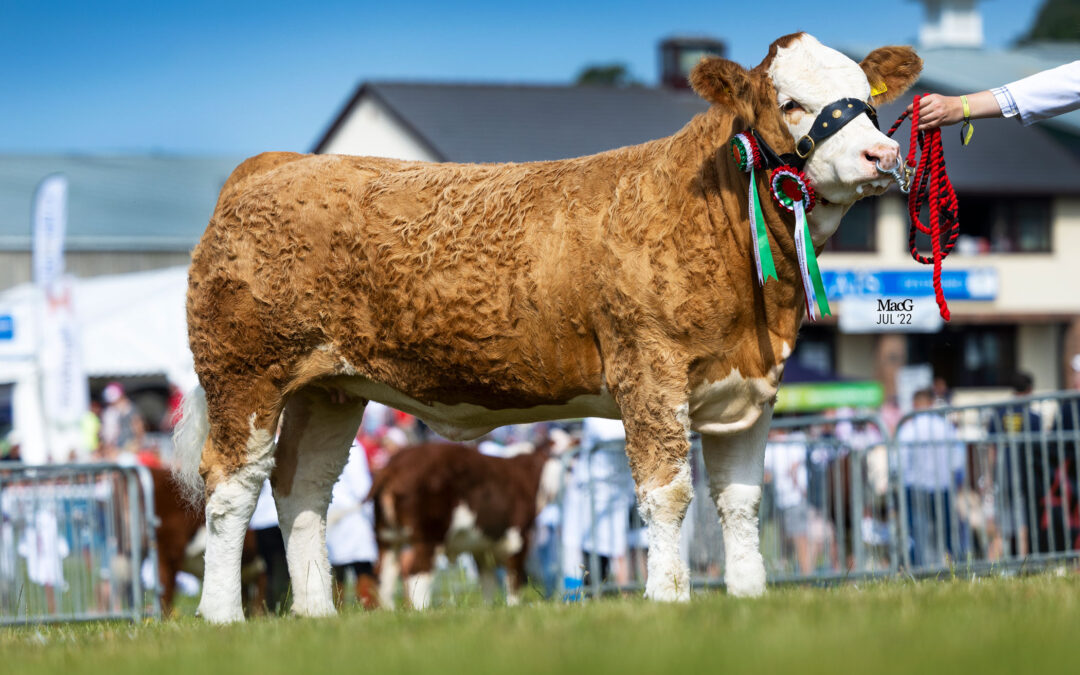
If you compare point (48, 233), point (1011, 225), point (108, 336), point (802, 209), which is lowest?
point (802, 209)

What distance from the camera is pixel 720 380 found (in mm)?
5219

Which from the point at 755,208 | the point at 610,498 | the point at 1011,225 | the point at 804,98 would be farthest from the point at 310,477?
the point at 1011,225

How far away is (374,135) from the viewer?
122ft

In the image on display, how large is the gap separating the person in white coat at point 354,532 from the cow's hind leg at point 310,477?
180 inches

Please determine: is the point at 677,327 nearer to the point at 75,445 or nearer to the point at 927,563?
the point at 927,563

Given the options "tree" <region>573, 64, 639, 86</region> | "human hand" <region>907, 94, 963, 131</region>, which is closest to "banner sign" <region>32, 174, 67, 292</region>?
"human hand" <region>907, 94, 963, 131</region>

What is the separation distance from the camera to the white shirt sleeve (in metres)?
5.57

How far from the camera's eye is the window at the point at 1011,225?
113 ft

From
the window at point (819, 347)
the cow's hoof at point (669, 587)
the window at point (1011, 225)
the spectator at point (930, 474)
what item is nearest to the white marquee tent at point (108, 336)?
the spectator at point (930, 474)

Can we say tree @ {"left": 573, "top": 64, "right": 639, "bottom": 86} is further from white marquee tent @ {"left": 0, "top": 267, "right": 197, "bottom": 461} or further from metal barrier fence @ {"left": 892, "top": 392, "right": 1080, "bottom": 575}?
metal barrier fence @ {"left": 892, "top": 392, "right": 1080, "bottom": 575}

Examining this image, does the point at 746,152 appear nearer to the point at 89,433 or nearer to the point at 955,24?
the point at 89,433

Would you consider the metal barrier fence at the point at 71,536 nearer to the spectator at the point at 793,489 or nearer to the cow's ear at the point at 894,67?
the spectator at the point at 793,489

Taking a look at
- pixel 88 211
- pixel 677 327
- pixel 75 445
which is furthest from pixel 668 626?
pixel 88 211

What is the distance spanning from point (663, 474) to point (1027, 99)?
7.41 ft
